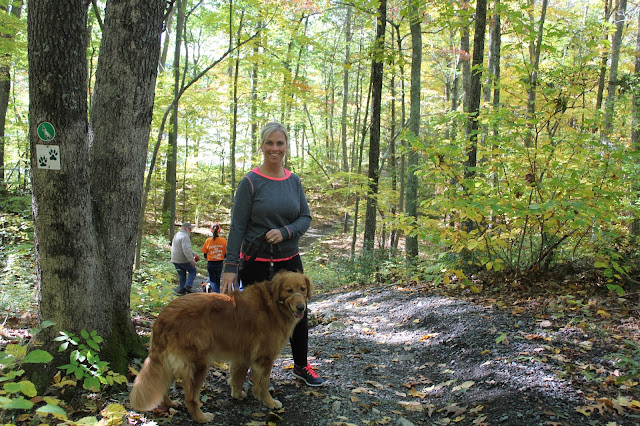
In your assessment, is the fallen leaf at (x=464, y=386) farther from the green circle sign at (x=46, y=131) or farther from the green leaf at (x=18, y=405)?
the green circle sign at (x=46, y=131)

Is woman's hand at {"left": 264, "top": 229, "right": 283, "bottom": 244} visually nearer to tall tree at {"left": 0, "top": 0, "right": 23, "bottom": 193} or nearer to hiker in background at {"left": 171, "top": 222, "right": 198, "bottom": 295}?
hiker in background at {"left": 171, "top": 222, "right": 198, "bottom": 295}

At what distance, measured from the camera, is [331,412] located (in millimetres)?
3402

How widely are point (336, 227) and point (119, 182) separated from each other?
943 inches

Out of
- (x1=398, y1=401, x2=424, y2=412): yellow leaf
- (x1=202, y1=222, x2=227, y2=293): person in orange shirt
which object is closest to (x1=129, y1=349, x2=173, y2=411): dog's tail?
A: (x1=398, y1=401, x2=424, y2=412): yellow leaf

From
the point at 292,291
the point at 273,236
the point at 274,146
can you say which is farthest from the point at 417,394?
the point at 274,146

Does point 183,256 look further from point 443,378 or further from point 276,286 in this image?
point 443,378

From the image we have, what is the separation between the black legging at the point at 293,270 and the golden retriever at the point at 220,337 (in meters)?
0.23

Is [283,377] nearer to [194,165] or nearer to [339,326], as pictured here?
[339,326]

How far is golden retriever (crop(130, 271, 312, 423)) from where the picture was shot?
289 cm

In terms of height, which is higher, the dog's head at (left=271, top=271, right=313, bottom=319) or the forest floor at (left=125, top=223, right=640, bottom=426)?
the dog's head at (left=271, top=271, right=313, bottom=319)

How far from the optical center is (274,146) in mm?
3586

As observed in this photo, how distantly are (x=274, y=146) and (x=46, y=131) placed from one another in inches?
67.1

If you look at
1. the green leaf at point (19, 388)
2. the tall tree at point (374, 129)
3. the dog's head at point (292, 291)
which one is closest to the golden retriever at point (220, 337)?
the dog's head at point (292, 291)

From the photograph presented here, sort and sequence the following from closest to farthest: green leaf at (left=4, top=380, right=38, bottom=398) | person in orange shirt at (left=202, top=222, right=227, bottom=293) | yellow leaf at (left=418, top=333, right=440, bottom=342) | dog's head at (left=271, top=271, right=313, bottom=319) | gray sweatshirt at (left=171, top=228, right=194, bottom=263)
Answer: green leaf at (left=4, top=380, right=38, bottom=398) < dog's head at (left=271, top=271, right=313, bottom=319) < yellow leaf at (left=418, top=333, right=440, bottom=342) < person in orange shirt at (left=202, top=222, right=227, bottom=293) < gray sweatshirt at (left=171, top=228, right=194, bottom=263)
